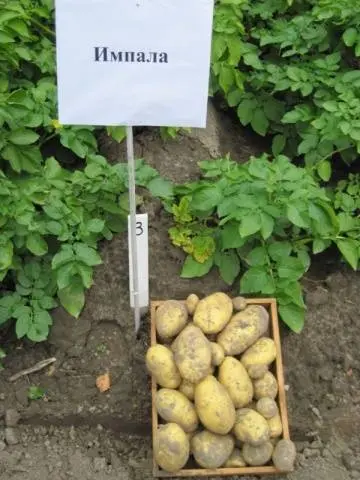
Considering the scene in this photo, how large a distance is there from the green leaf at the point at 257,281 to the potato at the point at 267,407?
375 mm

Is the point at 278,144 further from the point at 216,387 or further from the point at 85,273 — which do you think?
the point at 216,387

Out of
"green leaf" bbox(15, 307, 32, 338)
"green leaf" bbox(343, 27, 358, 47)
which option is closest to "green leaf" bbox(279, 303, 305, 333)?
"green leaf" bbox(15, 307, 32, 338)

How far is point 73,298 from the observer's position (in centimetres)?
239

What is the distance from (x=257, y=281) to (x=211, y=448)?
0.59m

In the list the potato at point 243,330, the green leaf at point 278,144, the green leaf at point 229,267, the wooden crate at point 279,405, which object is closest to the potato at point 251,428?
the wooden crate at point 279,405

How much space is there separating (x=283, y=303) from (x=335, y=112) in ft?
2.51

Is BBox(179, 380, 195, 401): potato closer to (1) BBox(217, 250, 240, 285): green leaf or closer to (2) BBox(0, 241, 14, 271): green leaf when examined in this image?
(1) BBox(217, 250, 240, 285): green leaf

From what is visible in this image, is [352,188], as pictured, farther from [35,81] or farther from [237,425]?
[35,81]

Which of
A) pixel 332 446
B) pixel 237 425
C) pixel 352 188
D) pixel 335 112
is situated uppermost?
pixel 335 112

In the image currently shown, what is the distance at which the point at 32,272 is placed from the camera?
7.95 feet

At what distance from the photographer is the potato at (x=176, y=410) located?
2061mm

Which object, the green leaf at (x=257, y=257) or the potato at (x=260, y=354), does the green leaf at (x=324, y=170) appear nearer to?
the green leaf at (x=257, y=257)

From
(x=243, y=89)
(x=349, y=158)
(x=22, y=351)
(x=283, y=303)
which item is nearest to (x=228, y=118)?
(x=243, y=89)

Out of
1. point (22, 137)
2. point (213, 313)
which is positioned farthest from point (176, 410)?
point (22, 137)
